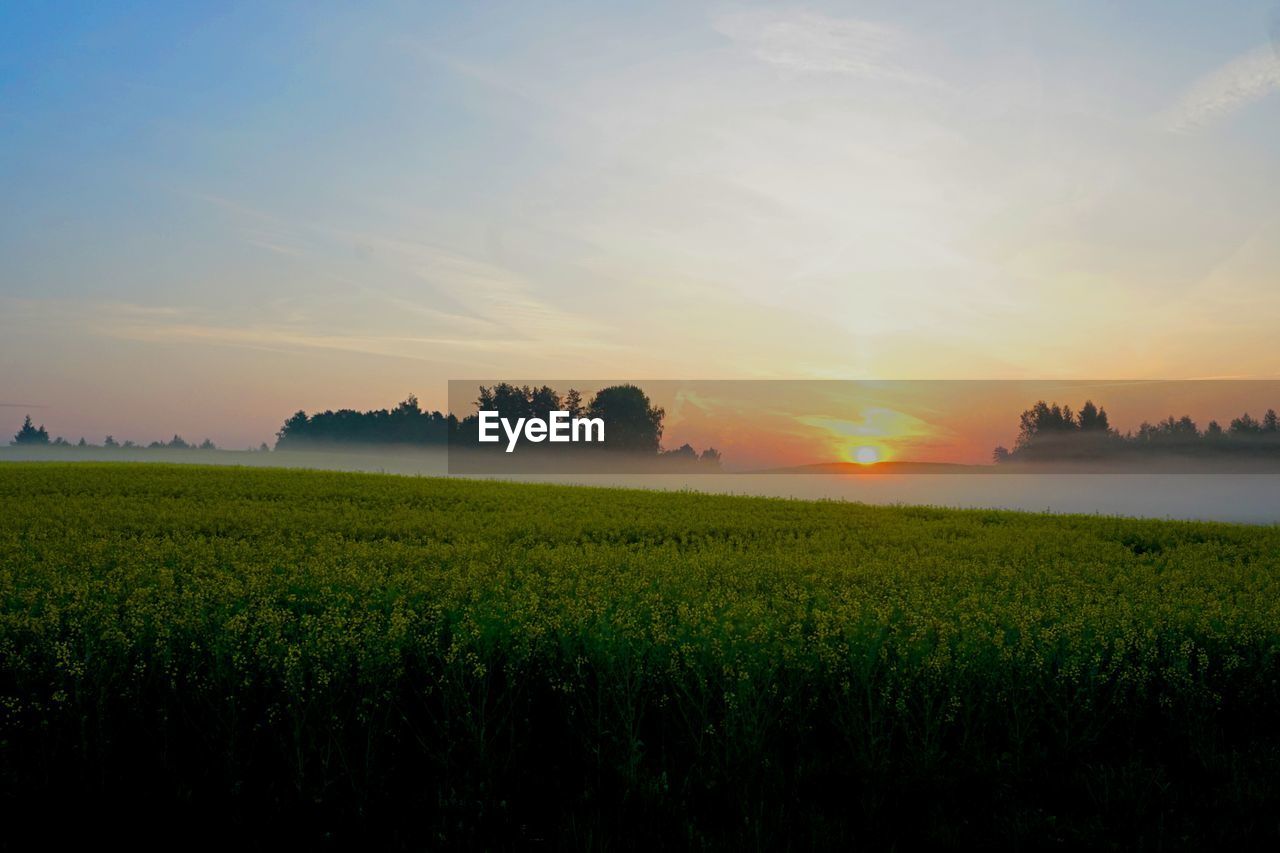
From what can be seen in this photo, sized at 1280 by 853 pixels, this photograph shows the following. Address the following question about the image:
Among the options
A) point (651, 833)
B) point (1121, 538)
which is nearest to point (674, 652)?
point (651, 833)

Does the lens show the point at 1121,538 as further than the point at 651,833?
Yes

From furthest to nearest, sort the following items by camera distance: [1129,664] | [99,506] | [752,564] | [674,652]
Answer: [99,506], [752,564], [1129,664], [674,652]

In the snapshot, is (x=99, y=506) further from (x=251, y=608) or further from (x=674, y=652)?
(x=674, y=652)

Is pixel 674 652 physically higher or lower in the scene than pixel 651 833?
higher

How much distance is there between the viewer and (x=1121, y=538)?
19922mm

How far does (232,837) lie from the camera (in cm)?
Result: 586

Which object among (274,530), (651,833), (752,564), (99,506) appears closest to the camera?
(651,833)

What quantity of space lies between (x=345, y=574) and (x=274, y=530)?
7.77 metres

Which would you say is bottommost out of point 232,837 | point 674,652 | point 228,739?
point 232,837

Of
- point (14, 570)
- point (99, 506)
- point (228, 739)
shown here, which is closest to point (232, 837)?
point (228, 739)

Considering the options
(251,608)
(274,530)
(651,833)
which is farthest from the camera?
(274,530)

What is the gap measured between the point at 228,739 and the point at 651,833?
3186 millimetres

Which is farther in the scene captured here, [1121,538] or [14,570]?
[1121,538]

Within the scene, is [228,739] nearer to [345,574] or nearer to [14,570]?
[345,574]
